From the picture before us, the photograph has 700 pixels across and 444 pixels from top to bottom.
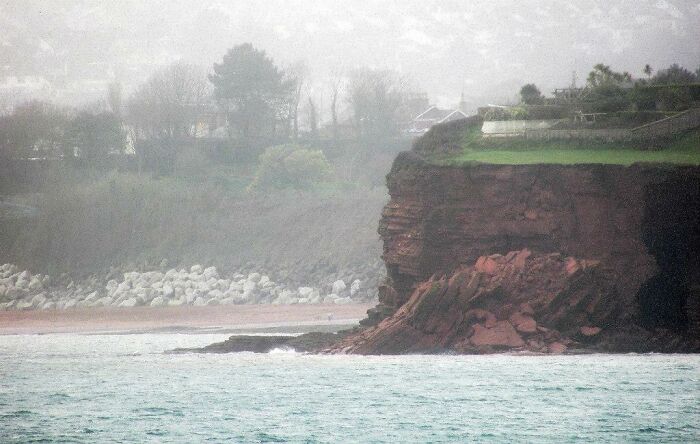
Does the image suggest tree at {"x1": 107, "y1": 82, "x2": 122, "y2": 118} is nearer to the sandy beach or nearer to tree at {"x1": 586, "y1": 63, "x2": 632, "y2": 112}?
the sandy beach

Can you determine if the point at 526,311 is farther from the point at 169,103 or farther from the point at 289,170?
the point at 169,103

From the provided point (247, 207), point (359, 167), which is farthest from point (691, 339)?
point (359, 167)

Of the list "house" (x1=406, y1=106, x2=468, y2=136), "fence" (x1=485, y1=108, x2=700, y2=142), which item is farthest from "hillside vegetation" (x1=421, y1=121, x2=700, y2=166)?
"house" (x1=406, y1=106, x2=468, y2=136)

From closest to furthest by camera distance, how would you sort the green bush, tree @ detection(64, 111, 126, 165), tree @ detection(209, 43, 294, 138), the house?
1. tree @ detection(64, 111, 126, 165)
2. the green bush
3. tree @ detection(209, 43, 294, 138)
4. the house

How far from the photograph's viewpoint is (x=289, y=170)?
116 metres

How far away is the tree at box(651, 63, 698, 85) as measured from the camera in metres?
67.6

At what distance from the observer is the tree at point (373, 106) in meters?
128

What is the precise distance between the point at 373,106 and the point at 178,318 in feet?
165

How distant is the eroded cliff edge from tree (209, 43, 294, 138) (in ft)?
236

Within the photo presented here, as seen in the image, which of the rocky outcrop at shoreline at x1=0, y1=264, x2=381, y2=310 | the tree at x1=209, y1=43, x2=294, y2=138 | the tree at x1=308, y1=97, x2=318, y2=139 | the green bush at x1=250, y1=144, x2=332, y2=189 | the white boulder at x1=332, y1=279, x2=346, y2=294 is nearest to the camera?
the white boulder at x1=332, y1=279, x2=346, y2=294

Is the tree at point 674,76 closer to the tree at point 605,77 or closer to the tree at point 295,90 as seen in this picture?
the tree at point 605,77

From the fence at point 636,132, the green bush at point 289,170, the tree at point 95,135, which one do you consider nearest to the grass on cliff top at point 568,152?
the fence at point 636,132

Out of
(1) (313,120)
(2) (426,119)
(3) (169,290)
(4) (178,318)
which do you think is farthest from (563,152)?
(1) (313,120)

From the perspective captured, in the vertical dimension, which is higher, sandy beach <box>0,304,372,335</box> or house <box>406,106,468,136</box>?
house <box>406,106,468,136</box>
